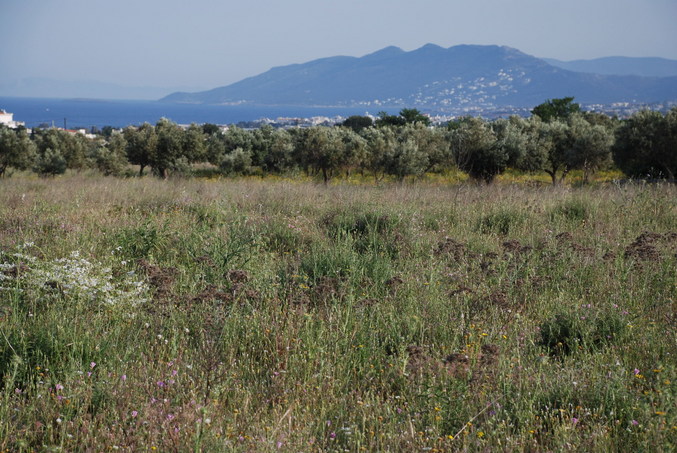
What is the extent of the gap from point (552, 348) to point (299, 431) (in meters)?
2.29

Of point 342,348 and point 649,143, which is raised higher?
point 649,143

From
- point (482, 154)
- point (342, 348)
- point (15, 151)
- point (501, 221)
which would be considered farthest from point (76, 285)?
point (15, 151)

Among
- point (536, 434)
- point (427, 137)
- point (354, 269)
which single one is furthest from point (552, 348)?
point (427, 137)

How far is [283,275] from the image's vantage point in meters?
5.76

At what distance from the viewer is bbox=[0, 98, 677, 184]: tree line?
27250 mm

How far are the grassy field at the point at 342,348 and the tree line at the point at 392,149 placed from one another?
674 inches

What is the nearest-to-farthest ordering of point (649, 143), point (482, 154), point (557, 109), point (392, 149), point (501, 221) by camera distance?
point (501, 221) → point (649, 143) → point (482, 154) → point (392, 149) → point (557, 109)

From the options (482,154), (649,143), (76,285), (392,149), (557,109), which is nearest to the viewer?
(76,285)

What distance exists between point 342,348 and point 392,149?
94.3ft

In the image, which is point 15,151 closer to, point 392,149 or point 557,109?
point 392,149

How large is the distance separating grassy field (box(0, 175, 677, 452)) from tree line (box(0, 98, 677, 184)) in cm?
1711

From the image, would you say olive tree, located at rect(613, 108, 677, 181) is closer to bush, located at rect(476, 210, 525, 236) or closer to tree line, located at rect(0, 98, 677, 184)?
tree line, located at rect(0, 98, 677, 184)

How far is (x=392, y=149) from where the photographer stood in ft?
105

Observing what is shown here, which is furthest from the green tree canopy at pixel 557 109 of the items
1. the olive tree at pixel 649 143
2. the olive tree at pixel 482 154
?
the olive tree at pixel 482 154
